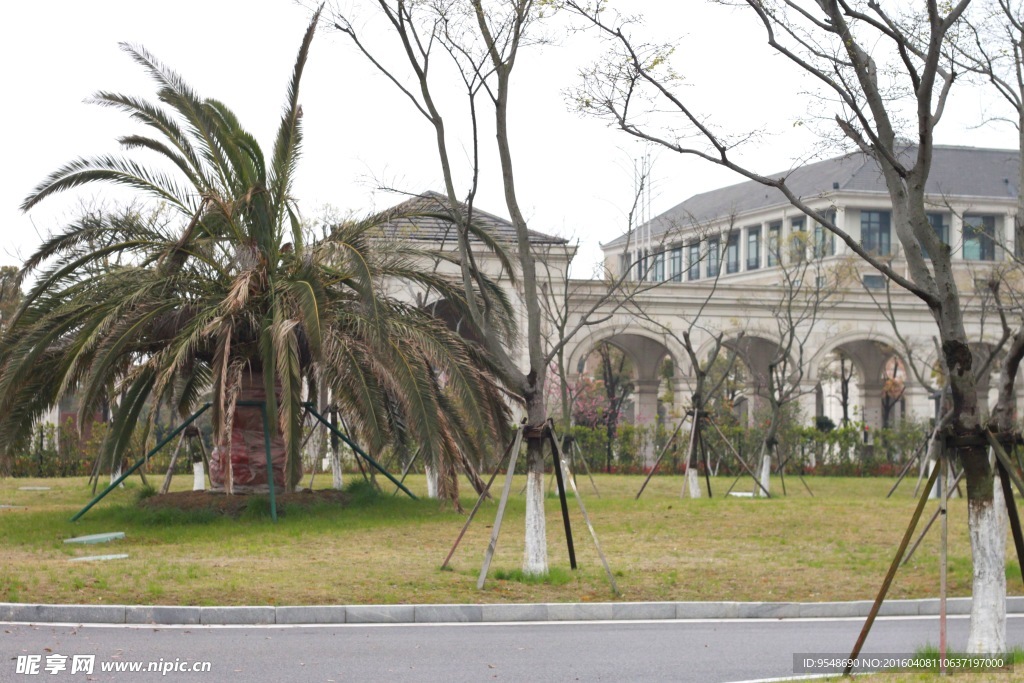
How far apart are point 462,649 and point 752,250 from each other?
6638 cm

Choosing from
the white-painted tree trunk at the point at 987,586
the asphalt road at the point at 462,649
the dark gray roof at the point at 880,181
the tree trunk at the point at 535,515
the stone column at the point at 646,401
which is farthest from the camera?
the dark gray roof at the point at 880,181

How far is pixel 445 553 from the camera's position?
1423 cm

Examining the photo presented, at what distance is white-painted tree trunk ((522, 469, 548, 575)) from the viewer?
40.4 ft

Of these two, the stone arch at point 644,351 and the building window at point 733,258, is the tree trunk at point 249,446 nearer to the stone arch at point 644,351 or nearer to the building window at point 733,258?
the stone arch at point 644,351

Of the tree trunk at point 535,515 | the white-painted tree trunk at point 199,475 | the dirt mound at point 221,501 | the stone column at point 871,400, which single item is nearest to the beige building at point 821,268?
the stone column at point 871,400

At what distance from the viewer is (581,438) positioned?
33.8m

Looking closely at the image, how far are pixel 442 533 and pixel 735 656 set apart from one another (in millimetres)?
7829

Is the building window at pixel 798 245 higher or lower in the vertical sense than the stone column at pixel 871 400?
higher

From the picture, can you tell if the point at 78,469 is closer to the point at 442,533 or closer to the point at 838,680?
the point at 442,533

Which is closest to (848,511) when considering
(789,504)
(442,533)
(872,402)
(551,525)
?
(789,504)

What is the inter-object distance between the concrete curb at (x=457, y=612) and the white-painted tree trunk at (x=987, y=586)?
3.00 meters

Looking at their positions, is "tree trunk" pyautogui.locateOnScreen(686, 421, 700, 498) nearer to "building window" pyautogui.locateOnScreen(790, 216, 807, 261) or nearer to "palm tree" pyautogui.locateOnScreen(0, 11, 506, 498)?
"palm tree" pyautogui.locateOnScreen(0, 11, 506, 498)

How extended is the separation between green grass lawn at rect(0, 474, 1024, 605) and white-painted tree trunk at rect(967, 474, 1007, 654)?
3526mm

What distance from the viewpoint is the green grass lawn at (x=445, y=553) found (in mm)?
11164
